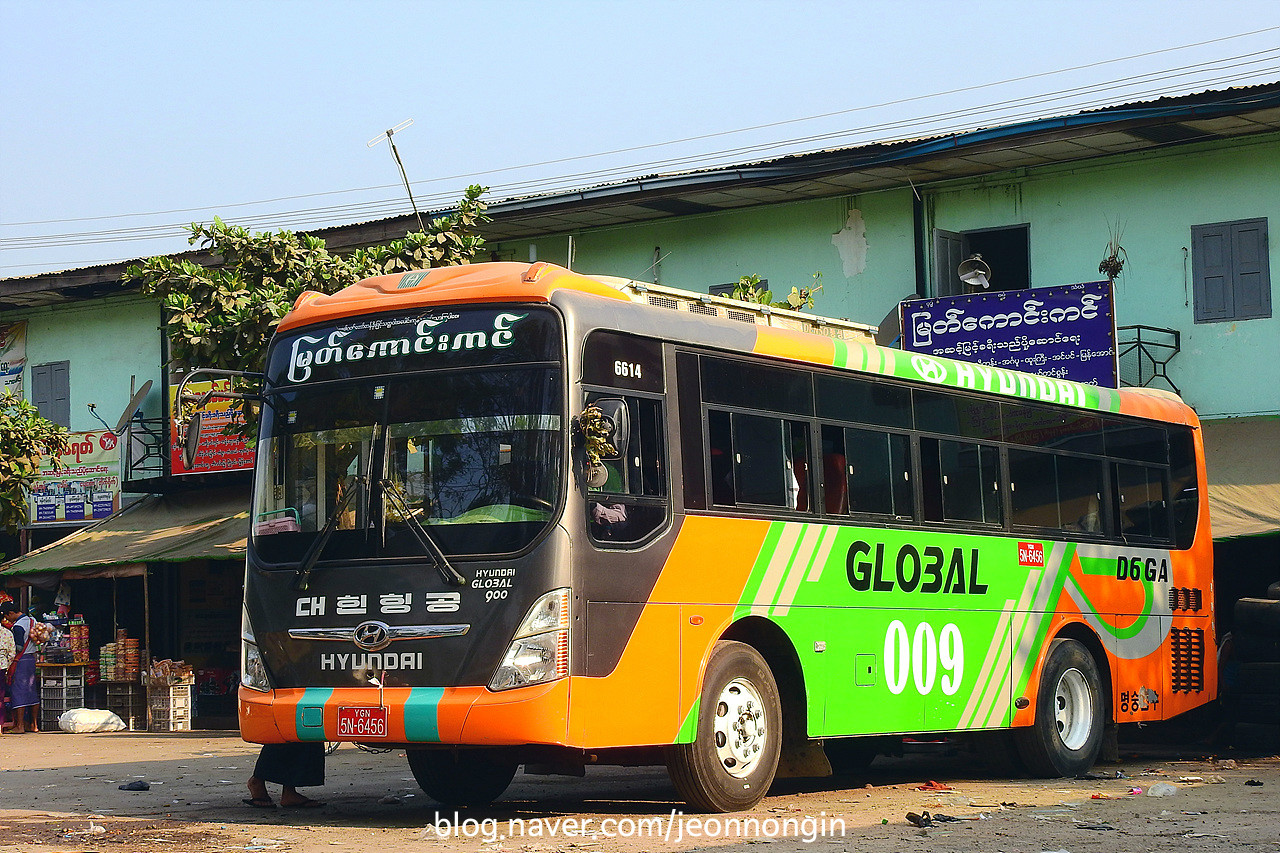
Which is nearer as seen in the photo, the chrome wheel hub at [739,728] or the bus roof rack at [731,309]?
the chrome wheel hub at [739,728]

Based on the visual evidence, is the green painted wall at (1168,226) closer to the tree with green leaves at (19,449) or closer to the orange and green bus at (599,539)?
the orange and green bus at (599,539)

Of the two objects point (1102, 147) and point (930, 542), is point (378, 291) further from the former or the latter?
point (1102, 147)

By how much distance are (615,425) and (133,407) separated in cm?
1945

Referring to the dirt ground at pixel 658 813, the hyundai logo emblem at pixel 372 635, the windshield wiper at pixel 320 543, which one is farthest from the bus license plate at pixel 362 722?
the windshield wiper at pixel 320 543

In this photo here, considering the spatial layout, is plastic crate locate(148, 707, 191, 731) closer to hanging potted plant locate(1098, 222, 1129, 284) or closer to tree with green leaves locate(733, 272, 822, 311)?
tree with green leaves locate(733, 272, 822, 311)

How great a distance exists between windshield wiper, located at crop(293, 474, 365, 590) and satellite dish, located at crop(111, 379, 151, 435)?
18.1 m

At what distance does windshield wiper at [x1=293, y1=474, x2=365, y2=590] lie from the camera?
9.30m

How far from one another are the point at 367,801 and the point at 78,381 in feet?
62.0

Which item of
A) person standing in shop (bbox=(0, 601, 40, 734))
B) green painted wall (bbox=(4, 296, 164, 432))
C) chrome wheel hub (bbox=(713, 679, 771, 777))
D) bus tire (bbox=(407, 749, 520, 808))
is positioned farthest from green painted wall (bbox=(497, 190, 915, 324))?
chrome wheel hub (bbox=(713, 679, 771, 777))

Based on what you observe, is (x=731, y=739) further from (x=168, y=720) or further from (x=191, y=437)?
(x=168, y=720)

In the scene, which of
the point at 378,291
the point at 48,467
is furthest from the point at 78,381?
the point at 378,291

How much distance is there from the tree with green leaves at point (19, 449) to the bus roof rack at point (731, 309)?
42.1 feet

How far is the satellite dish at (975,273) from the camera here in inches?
776

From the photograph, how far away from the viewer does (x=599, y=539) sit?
8.97 metres
